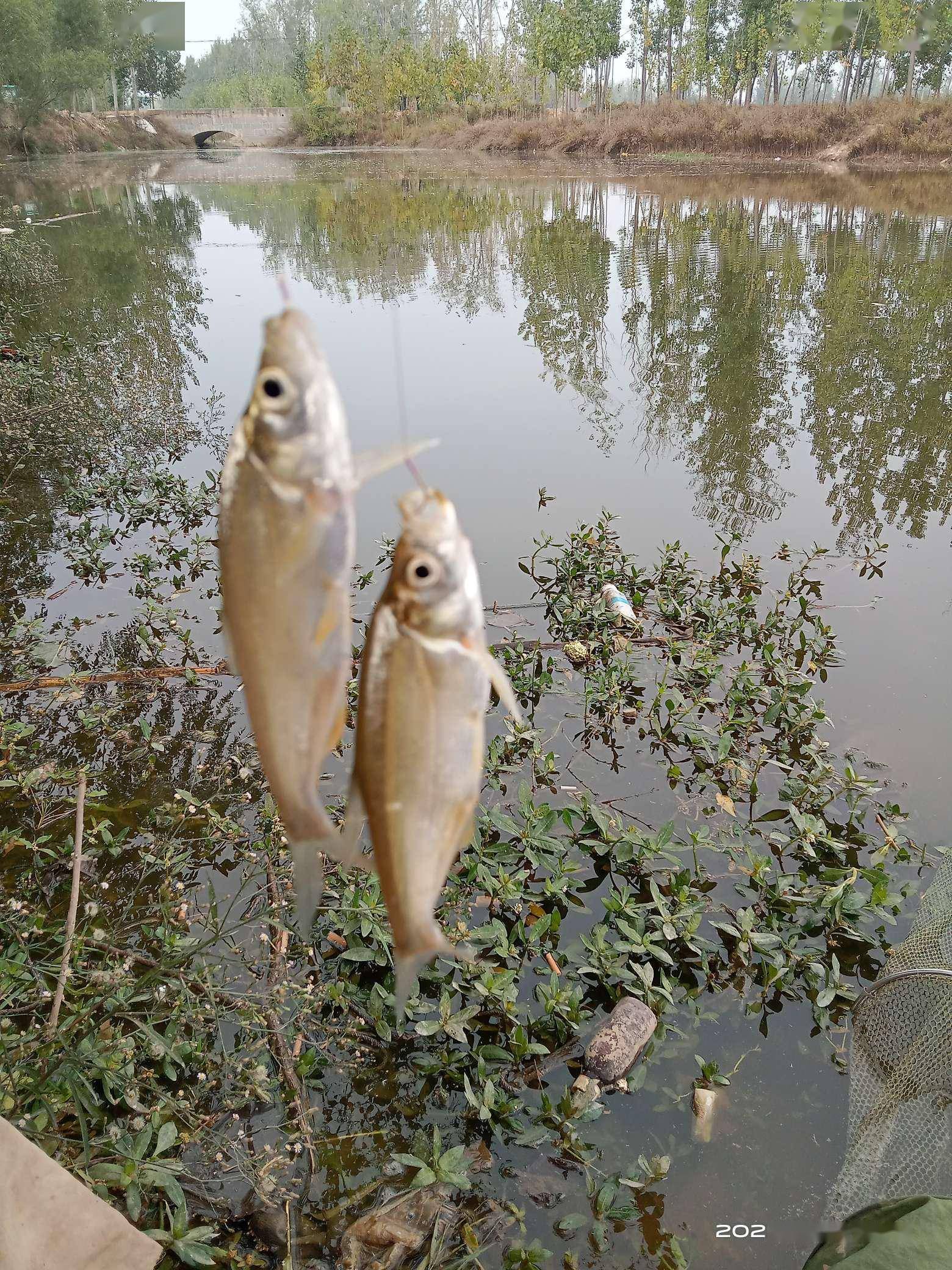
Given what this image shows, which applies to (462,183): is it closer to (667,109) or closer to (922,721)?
(667,109)

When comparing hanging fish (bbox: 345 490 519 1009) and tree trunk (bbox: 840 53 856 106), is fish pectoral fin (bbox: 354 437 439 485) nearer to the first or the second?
hanging fish (bbox: 345 490 519 1009)

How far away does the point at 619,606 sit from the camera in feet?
17.4

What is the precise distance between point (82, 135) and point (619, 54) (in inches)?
1184

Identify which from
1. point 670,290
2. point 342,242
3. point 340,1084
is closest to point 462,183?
point 342,242

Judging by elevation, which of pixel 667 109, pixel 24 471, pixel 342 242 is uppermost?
pixel 667 109

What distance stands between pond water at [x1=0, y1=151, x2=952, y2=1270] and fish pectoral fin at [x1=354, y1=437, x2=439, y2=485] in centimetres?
7

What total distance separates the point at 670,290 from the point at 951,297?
410 cm

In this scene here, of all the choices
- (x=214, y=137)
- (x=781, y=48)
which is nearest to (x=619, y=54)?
(x=781, y=48)

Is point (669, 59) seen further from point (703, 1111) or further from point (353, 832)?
point (353, 832)

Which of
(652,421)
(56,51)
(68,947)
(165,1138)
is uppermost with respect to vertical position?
(56,51)

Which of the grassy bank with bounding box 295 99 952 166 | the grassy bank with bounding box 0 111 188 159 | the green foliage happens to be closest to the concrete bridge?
the grassy bank with bounding box 0 111 188 159

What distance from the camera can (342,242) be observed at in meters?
18.1

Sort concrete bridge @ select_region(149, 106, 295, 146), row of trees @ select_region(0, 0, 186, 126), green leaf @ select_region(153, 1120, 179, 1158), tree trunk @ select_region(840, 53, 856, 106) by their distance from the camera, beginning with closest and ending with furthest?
green leaf @ select_region(153, 1120, 179, 1158) → row of trees @ select_region(0, 0, 186, 126) → tree trunk @ select_region(840, 53, 856, 106) → concrete bridge @ select_region(149, 106, 295, 146)

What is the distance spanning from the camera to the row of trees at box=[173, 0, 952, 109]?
37.7 metres
